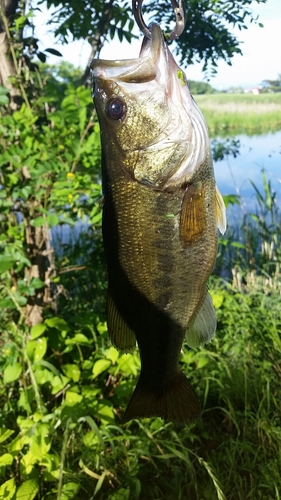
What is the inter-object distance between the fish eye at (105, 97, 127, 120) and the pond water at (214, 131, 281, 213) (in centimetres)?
652

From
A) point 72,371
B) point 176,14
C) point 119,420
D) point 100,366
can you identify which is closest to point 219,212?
point 176,14

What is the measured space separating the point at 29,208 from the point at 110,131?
1712 mm

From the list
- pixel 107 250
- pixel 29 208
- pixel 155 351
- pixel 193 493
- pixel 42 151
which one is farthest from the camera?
pixel 29 208

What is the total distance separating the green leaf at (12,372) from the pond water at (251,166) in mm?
5802

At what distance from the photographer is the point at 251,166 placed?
30.7 feet

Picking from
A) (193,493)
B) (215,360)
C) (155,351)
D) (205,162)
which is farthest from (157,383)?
(215,360)

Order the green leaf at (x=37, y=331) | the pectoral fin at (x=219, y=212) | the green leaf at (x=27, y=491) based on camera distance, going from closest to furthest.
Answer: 1. the pectoral fin at (x=219, y=212)
2. the green leaf at (x=27, y=491)
3. the green leaf at (x=37, y=331)

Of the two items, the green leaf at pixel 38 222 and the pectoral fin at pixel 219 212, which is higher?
the pectoral fin at pixel 219 212

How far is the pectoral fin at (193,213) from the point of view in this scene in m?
1.24

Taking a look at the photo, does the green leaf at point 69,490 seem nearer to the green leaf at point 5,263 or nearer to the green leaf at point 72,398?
the green leaf at point 72,398

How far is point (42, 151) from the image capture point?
8.51 ft

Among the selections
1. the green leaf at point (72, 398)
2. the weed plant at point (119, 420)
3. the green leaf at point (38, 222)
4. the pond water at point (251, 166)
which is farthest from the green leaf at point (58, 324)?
the pond water at point (251, 166)

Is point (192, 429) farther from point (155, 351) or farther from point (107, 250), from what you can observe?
point (107, 250)

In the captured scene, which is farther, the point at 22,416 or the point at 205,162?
the point at 22,416
